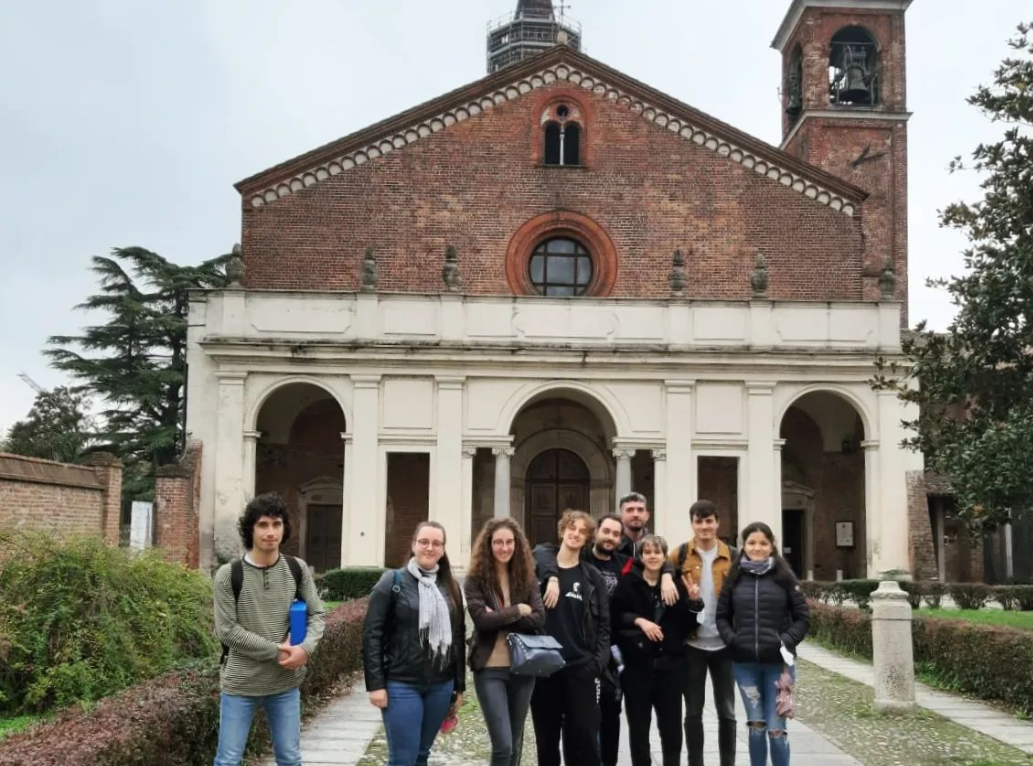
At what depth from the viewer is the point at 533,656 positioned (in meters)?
6.34

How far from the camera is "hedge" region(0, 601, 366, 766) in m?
5.70

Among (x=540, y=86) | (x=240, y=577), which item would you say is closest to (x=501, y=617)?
(x=240, y=577)

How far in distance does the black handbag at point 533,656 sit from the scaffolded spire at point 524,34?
62.4 meters

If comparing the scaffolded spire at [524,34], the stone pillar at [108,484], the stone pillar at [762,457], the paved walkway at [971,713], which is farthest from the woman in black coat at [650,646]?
the scaffolded spire at [524,34]

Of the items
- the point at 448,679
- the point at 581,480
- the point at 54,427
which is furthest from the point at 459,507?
the point at 54,427

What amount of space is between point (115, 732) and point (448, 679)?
5.79 feet

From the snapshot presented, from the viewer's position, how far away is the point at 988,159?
15023 mm

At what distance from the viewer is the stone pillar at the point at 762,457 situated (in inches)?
977

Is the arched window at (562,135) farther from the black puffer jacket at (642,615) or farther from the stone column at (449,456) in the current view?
the black puffer jacket at (642,615)

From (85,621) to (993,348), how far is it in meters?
11.6

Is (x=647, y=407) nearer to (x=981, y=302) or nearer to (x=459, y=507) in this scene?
(x=459, y=507)

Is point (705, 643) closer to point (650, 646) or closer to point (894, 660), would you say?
point (650, 646)

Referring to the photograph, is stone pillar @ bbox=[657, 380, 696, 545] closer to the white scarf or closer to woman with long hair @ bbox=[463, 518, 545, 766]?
woman with long hair @ bbox=[463, 518, 545, 766]

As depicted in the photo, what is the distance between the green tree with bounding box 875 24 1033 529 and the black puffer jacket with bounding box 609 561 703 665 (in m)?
8.01
